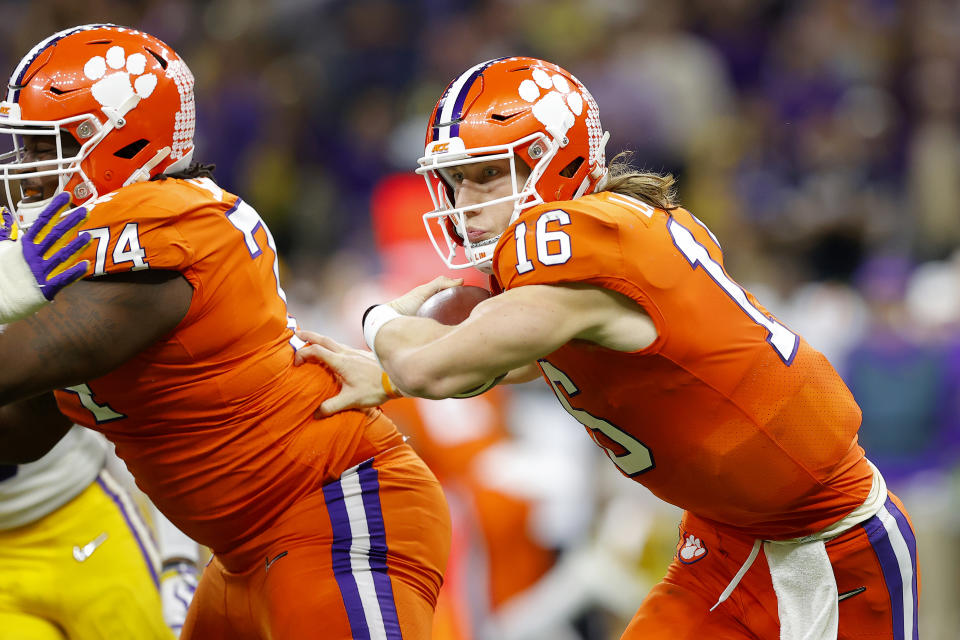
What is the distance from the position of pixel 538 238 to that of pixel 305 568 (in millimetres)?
1038

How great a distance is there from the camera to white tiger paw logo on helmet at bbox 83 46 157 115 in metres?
3.08

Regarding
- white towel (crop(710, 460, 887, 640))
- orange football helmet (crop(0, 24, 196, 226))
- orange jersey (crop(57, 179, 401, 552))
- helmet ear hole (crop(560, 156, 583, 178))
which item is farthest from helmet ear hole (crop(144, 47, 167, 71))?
white towel (crop(710, 460, 887, 640))

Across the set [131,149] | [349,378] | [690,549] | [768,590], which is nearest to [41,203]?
[131,149]

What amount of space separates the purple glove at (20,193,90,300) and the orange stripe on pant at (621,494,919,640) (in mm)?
1683

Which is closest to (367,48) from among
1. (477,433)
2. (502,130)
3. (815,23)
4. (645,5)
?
(645,5)

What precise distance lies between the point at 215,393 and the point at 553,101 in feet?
3.68

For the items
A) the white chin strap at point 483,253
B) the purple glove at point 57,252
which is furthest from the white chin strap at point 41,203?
the white chin strap at point 483,253

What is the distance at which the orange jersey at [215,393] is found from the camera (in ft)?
9.53

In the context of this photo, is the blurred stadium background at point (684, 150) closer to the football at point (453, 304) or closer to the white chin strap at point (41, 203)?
the football at point (453, 304)

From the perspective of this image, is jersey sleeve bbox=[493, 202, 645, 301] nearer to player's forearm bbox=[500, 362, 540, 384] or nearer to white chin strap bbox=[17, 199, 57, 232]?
player's forearm bbox=[500, 362, 540, 384]

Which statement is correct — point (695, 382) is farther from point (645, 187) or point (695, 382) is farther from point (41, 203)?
point (41, 203)

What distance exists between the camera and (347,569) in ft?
9.95

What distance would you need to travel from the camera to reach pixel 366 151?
31.3 feet

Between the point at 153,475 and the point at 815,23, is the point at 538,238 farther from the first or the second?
the point at 815,23
